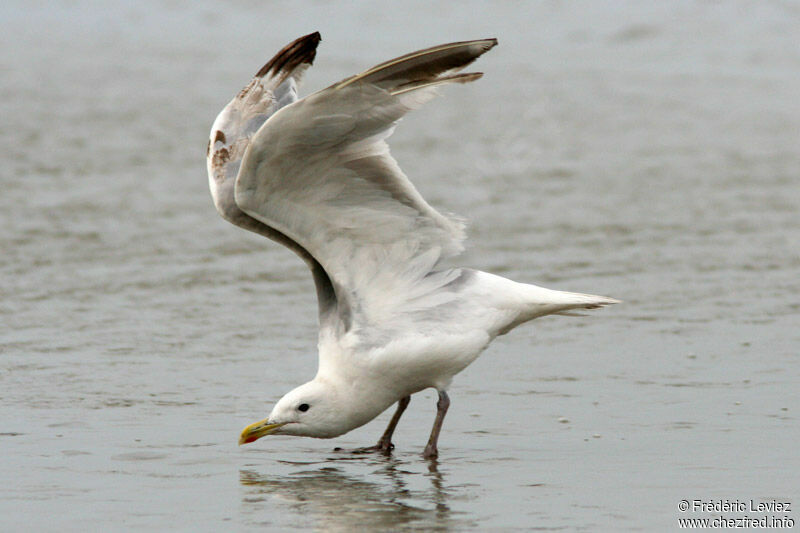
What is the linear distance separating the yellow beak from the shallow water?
11 cm

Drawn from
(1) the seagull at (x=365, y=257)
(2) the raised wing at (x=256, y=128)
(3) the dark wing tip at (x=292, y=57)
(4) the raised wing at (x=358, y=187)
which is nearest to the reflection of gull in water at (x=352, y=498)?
(1) the seagull at (x=365, y=257)

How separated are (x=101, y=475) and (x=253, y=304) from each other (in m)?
3.33

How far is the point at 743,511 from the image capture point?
17.2 feet

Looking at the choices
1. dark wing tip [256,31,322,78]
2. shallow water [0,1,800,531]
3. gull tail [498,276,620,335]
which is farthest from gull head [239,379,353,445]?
dark wing tip [256,31,322,78]

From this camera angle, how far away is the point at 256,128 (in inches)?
265

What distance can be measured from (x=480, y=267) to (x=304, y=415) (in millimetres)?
3910

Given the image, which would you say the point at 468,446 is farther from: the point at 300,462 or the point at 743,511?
the point at 743,511

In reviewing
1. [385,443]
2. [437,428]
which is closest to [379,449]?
[385,443]

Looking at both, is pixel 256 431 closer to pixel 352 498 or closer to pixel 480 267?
pixel 352 498

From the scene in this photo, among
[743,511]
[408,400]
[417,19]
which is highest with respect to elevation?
[417,19]

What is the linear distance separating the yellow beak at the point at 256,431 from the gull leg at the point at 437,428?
2.14 feet

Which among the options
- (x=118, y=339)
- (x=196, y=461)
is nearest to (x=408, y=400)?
(x=196, y=461)

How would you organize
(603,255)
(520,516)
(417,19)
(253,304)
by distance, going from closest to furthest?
(520,516) < (253,304) < (603,255) < (417,19)

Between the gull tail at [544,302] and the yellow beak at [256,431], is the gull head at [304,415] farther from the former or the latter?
the gull tail at [544,302]
